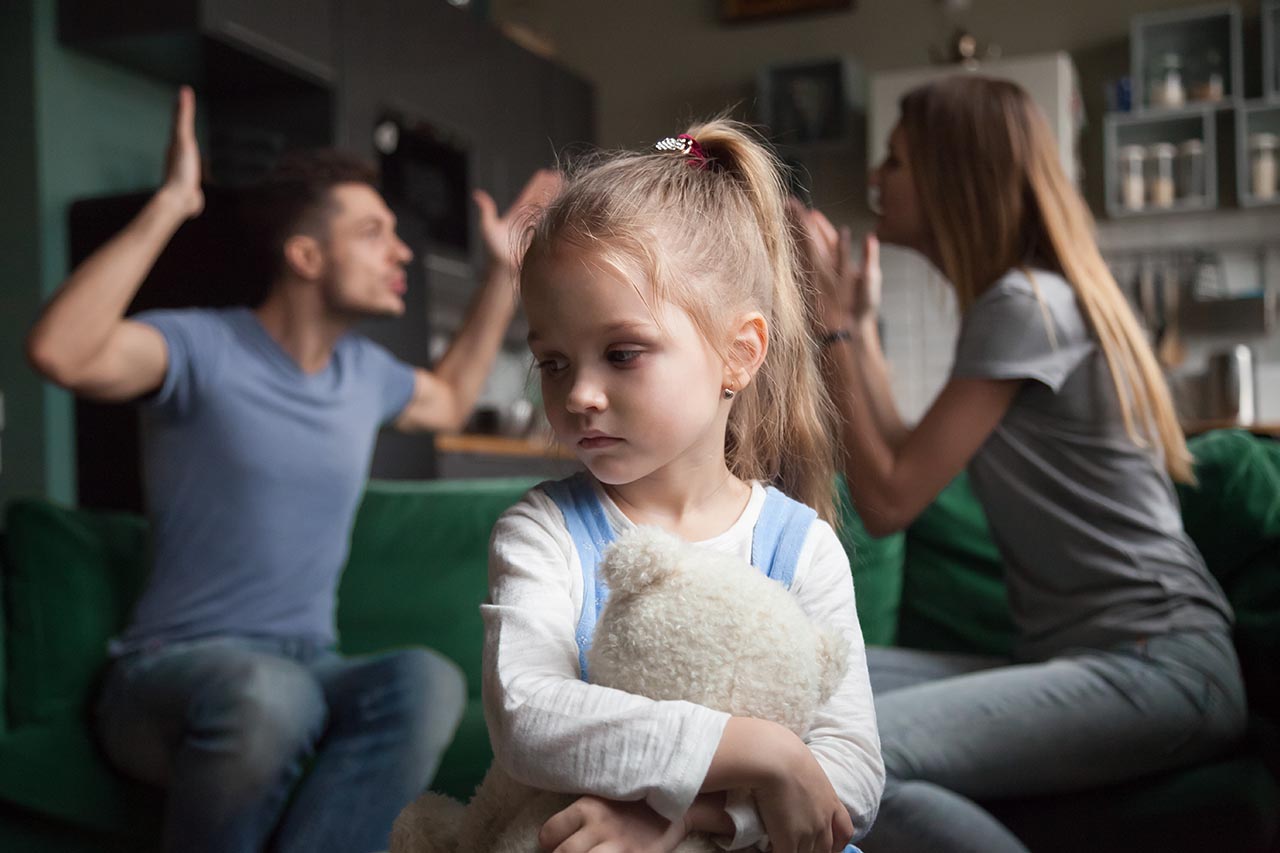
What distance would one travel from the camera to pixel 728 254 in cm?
85

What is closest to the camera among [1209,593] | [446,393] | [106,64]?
[1209,593]

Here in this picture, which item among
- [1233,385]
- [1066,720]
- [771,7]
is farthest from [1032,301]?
[771,7]

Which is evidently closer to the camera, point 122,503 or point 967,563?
point 967,563

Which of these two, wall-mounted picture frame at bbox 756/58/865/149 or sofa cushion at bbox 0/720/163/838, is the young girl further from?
wall-mounted picture frame at bbox 756/58/865/149

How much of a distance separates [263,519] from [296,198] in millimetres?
617

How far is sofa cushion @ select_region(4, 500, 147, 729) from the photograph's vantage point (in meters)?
1.86

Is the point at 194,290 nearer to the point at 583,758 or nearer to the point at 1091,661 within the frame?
the point at 1091,661

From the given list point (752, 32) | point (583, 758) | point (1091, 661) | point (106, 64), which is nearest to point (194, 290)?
point (106, 64)

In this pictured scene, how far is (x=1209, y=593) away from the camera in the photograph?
1.41 m

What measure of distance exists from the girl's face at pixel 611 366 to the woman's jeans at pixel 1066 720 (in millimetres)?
552

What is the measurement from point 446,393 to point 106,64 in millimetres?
1919

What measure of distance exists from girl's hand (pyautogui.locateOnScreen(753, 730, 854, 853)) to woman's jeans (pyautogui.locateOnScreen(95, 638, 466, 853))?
3.18ft

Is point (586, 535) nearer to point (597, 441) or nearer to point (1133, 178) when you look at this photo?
point (597, 441)

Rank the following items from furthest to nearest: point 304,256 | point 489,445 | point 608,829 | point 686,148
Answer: point 489,445 < point 304,256 < point 686,148 < point 608,829
